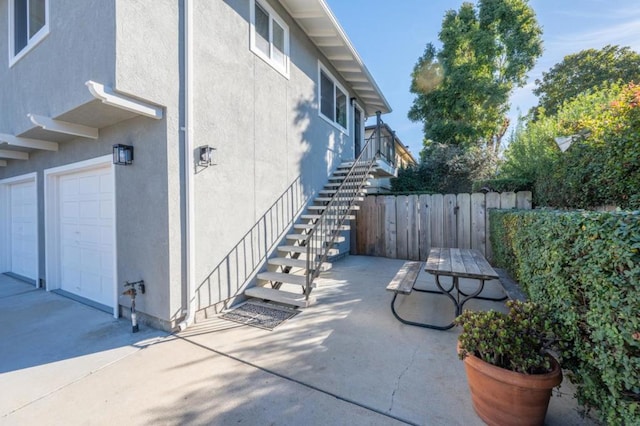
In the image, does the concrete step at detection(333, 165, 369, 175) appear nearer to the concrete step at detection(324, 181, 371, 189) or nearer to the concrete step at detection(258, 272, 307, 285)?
the concrete step at detection(324, 181, 371, 189)

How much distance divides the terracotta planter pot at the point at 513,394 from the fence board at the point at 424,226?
226 inches

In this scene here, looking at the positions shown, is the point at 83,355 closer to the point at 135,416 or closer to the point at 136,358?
the point at 136,358

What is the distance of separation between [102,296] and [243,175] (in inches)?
123

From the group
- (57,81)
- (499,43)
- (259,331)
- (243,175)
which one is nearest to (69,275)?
(57,81)

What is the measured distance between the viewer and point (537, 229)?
9.32 feet

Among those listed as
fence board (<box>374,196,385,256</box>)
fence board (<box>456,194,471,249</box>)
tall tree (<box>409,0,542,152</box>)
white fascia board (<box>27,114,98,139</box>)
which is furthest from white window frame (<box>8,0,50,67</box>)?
tall tree (<box>409,0,542,152</box>)

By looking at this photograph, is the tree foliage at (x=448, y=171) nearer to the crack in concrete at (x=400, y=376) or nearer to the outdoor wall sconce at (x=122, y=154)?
the crack in concrete at (x=400, y=376)

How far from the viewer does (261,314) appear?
4.08 metres

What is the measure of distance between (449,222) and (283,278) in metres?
5.03

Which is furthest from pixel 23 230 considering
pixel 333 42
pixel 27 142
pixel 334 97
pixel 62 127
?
pixel 333 42

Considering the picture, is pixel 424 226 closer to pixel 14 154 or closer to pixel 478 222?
pixel 478 222

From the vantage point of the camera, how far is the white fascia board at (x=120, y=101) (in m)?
2.96

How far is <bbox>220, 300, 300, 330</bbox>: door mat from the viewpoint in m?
3.80

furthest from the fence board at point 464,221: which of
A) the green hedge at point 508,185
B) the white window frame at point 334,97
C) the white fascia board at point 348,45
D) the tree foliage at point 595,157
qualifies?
the white fascia board at point 348,45
